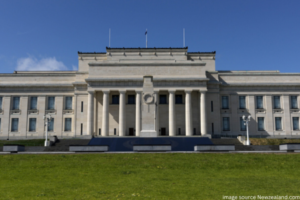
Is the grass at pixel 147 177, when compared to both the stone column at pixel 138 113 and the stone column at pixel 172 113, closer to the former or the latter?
the stone column at pixel 172 113

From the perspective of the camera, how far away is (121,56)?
7275 centimetres

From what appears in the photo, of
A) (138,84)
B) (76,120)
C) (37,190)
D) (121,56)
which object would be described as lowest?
(37,190)

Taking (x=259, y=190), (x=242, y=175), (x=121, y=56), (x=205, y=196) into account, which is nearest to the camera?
(x=205, y=196)

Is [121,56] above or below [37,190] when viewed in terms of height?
above

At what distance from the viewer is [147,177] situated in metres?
18.6

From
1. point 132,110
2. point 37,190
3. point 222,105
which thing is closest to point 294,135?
point 222,105

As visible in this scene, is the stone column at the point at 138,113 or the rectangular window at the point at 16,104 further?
the rectangular window at the point at 16,104

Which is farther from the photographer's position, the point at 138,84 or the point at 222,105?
the point at 222,105

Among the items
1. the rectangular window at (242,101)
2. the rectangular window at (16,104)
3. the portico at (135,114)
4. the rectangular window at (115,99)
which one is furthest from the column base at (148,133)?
the rectangular window at (16,104)

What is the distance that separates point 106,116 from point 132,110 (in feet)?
26.4

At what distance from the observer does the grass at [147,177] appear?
14203 millimetres

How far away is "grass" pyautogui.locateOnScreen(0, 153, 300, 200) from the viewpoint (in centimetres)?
1420

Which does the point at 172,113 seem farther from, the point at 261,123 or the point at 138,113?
the point at 261,123

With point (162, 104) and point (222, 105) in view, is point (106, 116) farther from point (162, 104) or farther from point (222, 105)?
point (222, 105)
